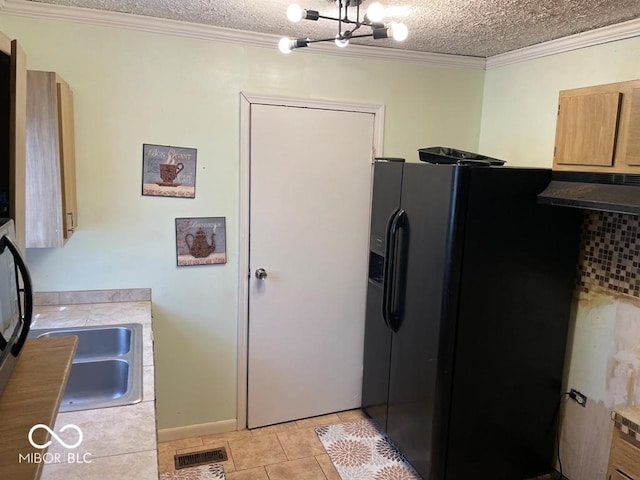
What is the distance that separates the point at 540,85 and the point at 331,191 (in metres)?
1.34

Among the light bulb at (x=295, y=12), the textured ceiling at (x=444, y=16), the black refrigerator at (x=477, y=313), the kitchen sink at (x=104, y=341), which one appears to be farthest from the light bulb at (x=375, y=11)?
the kitchen sink at (x=104, y=341)

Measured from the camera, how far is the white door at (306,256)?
2721 millimetres

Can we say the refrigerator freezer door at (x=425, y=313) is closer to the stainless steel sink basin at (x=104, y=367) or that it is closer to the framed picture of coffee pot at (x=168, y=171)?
the framed picture of coffee pot at (x=168, y=171)

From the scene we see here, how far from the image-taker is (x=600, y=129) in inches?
73.7

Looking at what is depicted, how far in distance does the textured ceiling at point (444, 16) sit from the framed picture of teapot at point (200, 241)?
1054 millimetres

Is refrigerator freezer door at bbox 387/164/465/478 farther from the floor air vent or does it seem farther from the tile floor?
the floor air vent

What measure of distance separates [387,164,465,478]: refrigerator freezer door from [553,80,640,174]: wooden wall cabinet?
1.56ft

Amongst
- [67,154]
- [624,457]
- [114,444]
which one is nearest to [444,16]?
[67,154]

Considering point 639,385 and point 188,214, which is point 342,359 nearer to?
point 188,214

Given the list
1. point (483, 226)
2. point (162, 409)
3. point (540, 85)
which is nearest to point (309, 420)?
point (162, 409)

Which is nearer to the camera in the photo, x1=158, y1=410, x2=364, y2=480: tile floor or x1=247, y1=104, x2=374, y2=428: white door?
x1=158, y1=410, x2=364, y2=480: tile floor

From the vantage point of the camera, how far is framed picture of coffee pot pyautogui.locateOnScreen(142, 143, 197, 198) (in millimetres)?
2482

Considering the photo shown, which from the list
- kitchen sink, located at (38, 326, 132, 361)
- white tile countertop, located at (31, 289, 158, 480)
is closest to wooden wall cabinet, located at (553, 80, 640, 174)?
white tile countertop, located at (31, 289, 158, 480)

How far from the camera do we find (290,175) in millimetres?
2750
